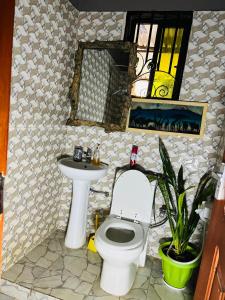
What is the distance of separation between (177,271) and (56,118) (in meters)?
1.61

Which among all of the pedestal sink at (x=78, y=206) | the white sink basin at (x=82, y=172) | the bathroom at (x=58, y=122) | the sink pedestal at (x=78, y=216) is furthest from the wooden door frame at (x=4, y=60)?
the sink pedestal at (x=78, y=216)

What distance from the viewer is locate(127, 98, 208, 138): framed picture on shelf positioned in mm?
2064

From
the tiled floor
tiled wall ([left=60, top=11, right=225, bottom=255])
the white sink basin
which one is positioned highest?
tiled wall ([left=60, top=11, right=225, bottom=255])

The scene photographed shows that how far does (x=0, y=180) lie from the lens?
913mm

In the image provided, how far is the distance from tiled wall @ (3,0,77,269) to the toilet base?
0.74m

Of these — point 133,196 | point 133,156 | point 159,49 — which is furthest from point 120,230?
point 159,49

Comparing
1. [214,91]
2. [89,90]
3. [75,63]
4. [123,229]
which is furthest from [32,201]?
[214,91]

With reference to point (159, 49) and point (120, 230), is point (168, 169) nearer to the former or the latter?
point (120, 230)

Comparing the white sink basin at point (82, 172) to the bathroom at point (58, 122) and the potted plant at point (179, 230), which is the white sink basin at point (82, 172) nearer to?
the bathroom at point (58, 122)

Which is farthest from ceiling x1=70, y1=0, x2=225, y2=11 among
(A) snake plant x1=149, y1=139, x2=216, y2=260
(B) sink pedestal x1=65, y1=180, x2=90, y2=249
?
(B) sink pedestal x1=65, y1=180, x2=90, y2=249

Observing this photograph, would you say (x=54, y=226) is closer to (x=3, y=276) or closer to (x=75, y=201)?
(x=75, y=201)

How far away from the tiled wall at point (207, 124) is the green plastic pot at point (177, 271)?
14.5 inches

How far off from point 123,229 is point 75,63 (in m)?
1.57

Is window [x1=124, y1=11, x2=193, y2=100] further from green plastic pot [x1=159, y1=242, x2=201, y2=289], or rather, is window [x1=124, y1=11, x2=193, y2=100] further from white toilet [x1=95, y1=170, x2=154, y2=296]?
green plastic pot [x1=159, y1=242, x2=201, y2=289]
